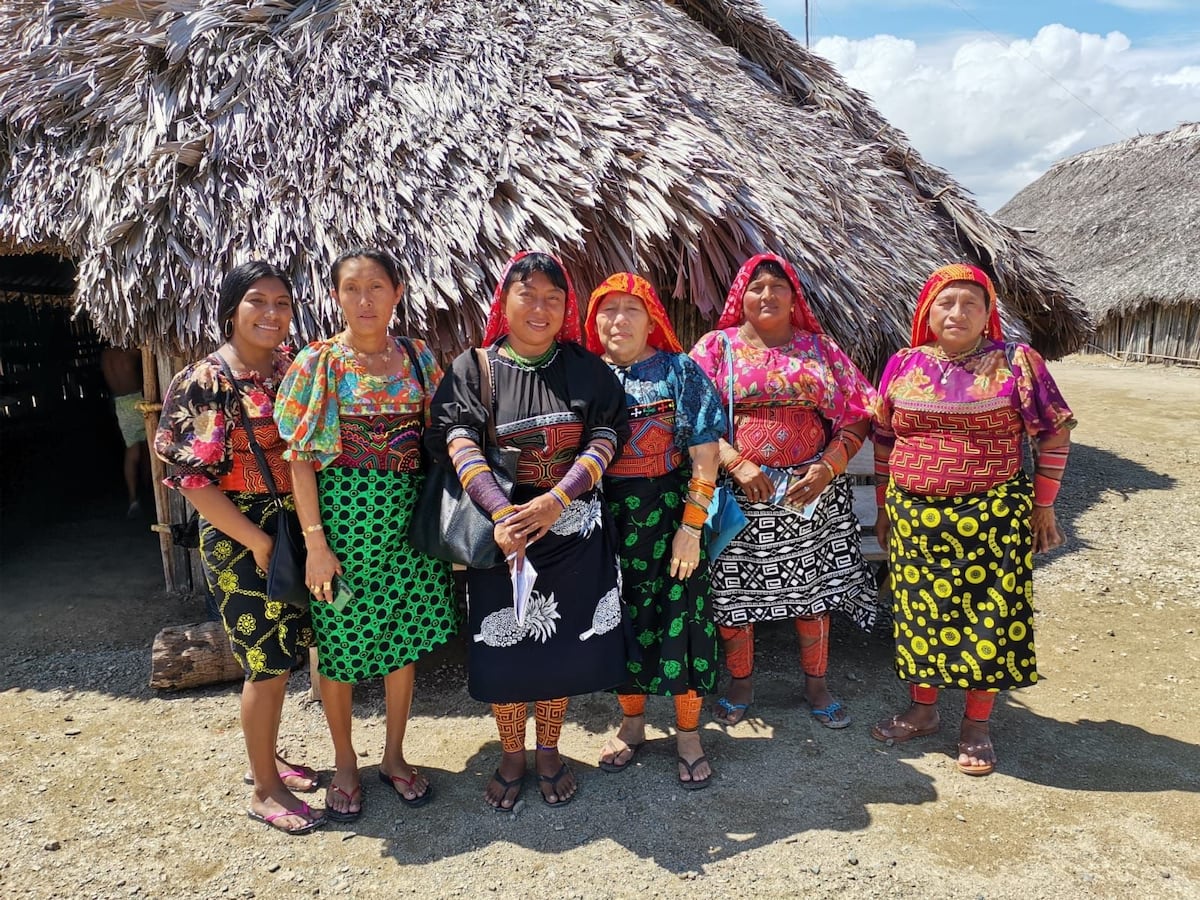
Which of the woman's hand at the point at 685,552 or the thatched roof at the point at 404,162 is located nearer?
the woman's hand at the point at 685,552

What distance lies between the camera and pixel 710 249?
3404 millimetres

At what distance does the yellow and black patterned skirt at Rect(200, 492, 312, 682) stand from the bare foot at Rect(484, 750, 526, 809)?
2.53ft

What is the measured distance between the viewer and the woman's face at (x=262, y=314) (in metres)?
2.17

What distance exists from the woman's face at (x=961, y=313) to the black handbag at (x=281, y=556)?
2107 mm

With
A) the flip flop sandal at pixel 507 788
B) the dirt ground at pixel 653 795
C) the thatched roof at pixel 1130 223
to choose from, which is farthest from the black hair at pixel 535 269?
the thatched roof at pixel 1130 223

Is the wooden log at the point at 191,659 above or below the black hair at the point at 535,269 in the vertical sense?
below

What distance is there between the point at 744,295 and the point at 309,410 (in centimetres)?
148

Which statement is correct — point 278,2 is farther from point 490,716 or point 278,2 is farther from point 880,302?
point 490,716

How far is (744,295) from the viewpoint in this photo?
265 centimetres

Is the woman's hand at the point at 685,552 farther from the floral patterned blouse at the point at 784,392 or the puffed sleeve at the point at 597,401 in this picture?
the floral patterned blouse at the point at 784,392

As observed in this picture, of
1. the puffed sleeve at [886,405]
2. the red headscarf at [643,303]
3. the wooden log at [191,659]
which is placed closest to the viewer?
the red headscarf at [643,303]

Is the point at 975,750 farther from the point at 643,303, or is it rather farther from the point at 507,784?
the point at 643,303

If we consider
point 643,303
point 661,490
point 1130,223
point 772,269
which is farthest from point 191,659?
point 1130,223

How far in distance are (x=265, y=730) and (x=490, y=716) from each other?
0.97m
